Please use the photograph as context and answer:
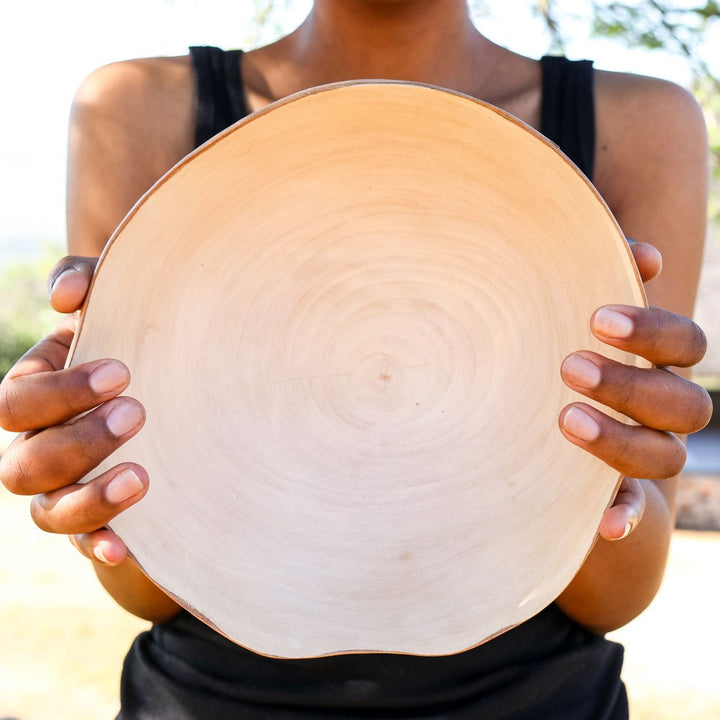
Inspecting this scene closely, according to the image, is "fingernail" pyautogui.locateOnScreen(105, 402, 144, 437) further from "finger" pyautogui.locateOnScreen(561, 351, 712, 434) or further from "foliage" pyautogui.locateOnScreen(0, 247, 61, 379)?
"foliage" pyautogui.locateOnScreen(0, 247, 61, 379)

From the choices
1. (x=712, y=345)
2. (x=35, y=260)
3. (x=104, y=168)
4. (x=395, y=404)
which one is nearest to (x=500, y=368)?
(x=395, y=404)

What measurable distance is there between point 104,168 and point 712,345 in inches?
216

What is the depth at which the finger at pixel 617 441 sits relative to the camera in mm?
696

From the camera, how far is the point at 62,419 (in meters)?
0.69

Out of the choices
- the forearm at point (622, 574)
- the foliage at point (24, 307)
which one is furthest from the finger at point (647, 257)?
the foliage at point (24, 307)

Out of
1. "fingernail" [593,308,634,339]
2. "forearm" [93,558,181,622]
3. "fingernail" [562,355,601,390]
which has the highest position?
"fingernail" [593,308,634,339]

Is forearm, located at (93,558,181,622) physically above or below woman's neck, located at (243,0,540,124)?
below

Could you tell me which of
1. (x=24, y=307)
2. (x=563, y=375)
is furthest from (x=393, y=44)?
(x=24, y=307)

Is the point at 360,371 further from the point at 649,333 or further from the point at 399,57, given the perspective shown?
the point at 399,57

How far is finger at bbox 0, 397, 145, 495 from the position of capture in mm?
678

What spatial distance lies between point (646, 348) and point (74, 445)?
0.48 m

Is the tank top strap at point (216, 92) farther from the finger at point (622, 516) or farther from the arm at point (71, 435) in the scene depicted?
the finger at point (622, 516)

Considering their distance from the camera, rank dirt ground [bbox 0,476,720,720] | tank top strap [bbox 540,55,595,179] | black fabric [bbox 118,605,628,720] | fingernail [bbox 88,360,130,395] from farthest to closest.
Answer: dirt ground [bbox 0,476,720,720] → tank top strap [bbox 540,55,595,179] → black fabric [bbox 118,605,628,720] → fingernail [bbox 88,360,130,395]

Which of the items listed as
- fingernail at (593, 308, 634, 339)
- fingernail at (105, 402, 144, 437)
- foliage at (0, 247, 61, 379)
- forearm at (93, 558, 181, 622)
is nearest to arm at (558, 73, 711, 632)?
fingernail at (593, 308, 634, 339)
